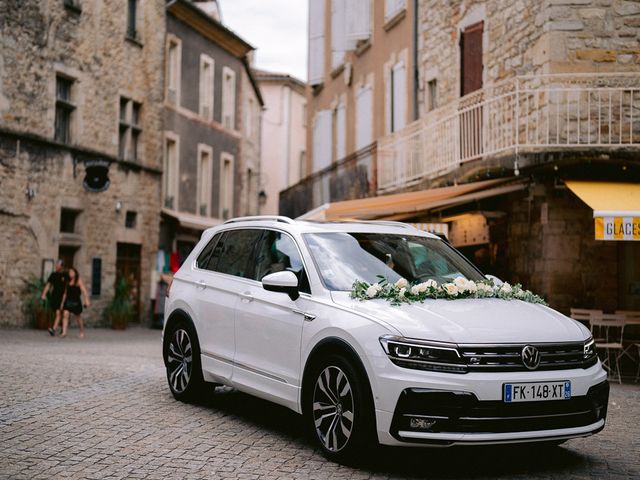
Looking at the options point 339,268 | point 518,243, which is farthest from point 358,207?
point 339,268

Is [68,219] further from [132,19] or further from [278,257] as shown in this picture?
[278,257]

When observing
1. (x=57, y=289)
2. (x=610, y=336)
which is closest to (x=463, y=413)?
(x=610, y=336)

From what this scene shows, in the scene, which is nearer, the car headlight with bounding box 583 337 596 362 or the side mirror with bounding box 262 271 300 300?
the car headlight with bounding box 583 337 596 362

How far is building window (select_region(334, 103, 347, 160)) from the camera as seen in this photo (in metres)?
27.6

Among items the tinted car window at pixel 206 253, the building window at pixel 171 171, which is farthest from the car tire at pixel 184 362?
the building window at pixel 171 171

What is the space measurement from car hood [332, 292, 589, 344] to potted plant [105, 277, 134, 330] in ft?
66.7

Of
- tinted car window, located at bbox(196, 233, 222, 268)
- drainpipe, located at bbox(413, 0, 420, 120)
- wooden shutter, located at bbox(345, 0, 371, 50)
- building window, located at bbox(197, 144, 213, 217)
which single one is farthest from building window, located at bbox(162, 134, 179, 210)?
tinted car window, located at bbox(196, 233, 222, 268)

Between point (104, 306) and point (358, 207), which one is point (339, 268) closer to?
point (358, 207)

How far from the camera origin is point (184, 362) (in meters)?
8.69

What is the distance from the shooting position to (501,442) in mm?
5605

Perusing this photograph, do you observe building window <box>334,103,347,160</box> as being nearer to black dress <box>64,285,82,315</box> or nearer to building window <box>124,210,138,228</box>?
building window <box>124,210,138,228</box>

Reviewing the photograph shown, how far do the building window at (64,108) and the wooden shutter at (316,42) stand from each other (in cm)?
867

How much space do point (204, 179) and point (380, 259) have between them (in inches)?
1142

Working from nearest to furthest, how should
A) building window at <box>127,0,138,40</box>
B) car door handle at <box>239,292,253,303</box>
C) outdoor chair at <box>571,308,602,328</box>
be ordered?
car door handle at <box>239,292,253,303</box> < outdoor chair at <box>571,308,602,328</box> < building window at <box>127,0,138,40</box>
